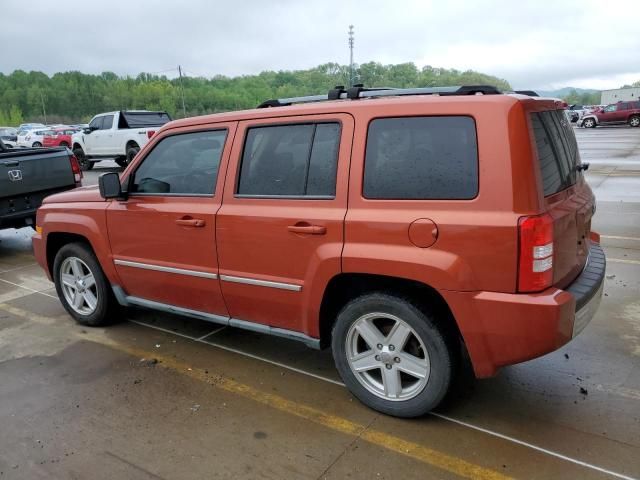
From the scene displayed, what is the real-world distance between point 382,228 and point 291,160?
820 mm

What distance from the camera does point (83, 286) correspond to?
464 centimetres

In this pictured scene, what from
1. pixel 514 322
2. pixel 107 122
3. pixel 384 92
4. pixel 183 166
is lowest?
pixel 514 322

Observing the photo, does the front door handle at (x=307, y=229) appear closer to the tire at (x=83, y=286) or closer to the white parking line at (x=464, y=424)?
the white parking line at (x=464, y=424)

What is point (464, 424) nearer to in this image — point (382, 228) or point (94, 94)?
point (382, 228)

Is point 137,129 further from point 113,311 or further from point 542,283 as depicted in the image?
point 542,283

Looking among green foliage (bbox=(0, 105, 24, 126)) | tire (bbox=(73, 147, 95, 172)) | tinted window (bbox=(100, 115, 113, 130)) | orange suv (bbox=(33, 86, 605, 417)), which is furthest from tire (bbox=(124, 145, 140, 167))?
green foliage (bbox=(0, 105, 24, 126))

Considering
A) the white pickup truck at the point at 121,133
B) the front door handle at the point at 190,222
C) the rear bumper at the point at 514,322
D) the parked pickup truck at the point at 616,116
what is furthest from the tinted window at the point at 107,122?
the parked pickup truck at the point at 616,116

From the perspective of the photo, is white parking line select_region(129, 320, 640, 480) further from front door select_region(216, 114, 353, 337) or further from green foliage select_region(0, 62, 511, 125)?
green foliage select_region(0, 62, 511, 125)

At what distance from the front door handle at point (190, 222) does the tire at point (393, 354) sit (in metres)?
1.16

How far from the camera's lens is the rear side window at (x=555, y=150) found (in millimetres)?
2713

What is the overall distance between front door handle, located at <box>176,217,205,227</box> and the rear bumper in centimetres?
174

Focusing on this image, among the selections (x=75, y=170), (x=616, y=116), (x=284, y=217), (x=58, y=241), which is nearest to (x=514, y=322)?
(x=284, y=217)

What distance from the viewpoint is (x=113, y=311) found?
4.63 meters

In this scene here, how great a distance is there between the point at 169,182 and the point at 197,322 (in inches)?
54.8
